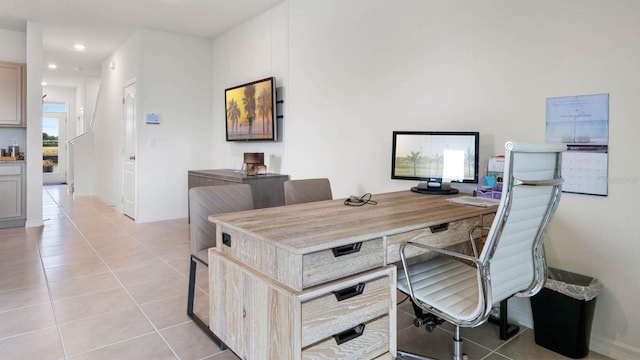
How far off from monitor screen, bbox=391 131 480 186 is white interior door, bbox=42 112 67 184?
11661 mm

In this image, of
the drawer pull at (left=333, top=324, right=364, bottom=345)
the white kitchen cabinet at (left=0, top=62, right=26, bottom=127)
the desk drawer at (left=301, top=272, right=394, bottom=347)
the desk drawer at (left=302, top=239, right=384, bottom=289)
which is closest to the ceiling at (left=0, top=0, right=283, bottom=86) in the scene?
the white kitchen cabinet at (left=0, top=62, right=26, bottom=127)

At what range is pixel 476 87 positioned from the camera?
2.57m

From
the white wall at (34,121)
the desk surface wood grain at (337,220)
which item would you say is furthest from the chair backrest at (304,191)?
the white wall at (34,121)

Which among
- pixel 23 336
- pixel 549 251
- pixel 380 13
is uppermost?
pixel 380 13

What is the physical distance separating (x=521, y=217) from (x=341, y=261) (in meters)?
0.71

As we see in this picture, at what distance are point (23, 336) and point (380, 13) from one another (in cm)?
333

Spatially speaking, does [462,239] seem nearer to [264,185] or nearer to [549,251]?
[549,251]

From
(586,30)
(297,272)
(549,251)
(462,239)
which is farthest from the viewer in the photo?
(549,251)

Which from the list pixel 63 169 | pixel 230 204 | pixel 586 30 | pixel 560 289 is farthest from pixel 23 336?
pixel 63 169

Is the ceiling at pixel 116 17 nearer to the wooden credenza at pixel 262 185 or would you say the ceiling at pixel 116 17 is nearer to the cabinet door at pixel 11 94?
the cabinet door at pixel 11 94

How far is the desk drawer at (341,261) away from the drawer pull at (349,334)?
0.21 meters

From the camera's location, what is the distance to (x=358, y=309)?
1.44 meters

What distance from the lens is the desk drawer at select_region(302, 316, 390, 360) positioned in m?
1.34

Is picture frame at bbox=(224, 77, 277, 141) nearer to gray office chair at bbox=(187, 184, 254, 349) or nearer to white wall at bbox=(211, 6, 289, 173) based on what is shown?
white wall at bbox=(211, 6, 289, 173)
